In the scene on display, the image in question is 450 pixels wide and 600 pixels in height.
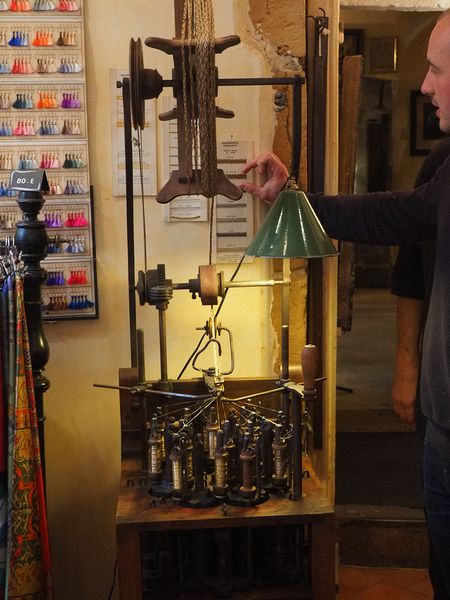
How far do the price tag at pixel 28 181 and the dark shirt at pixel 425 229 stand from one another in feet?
2.50

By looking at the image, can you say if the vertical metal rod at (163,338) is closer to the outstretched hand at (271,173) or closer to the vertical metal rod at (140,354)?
the vertical metal rod at (140,354)

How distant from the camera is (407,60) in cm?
839

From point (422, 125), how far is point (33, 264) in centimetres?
696

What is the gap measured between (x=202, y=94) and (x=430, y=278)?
32.9 inches

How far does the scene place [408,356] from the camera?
8.45 ft

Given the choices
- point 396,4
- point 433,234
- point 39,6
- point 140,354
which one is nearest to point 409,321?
point 433,234

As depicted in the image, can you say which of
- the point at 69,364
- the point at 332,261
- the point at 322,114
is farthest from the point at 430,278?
the point at 69,364

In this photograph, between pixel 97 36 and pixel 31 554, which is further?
pixel 97 36

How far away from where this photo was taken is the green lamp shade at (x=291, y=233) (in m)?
1.98

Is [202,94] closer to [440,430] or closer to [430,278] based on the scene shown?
[430,278]

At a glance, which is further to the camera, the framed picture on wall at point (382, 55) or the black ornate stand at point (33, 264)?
the framed picture on wall at point (382, 55)

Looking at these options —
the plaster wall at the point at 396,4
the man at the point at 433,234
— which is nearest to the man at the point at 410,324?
the man at the point at 433,234

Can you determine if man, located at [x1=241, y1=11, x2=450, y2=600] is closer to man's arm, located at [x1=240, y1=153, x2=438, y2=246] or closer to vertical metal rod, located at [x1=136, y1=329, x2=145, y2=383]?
man's arm, located at [x1=240, y1=153, x2=438, y2=246]

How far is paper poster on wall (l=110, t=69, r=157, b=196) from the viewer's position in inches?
108
